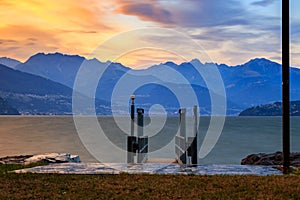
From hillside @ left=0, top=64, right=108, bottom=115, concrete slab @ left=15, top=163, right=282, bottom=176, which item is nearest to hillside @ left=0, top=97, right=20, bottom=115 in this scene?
hillside @ left=0, top=64, right=108, bottom=115

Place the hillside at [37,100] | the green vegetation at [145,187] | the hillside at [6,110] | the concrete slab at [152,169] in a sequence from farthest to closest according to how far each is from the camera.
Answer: the hillside at [37,100] → the hillside at [6,110] → the concrete slab at [152,169] → the green vegetation at [145,187]

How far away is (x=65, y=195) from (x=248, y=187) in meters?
2.99

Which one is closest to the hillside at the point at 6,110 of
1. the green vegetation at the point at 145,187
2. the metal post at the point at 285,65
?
the green vegetation at the point at 145,187

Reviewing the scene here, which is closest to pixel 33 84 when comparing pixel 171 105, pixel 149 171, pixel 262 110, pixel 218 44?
pixel 171 105

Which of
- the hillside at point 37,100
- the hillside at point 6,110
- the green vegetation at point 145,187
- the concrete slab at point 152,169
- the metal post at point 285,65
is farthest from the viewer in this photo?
the hillside at point 37,100

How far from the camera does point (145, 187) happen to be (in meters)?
7.50

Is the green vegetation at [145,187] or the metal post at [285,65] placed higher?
the metal post at [285,65]

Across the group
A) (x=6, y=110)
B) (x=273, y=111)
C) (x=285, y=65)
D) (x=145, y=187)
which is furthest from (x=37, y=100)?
(x=145, y=187)

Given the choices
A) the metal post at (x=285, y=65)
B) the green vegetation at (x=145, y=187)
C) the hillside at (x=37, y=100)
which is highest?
the hillside at (x=37, y=100)

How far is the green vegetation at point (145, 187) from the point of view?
22.7ft

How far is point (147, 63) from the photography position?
1085 inches

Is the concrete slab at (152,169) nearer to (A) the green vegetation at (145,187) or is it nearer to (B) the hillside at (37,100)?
(A) the green vegetation at (145,187)

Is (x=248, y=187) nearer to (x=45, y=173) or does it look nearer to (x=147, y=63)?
(x=45, y=173)

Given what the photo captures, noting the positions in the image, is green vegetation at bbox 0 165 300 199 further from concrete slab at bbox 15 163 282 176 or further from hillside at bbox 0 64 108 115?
hillside at bbox 0 64 108 115
